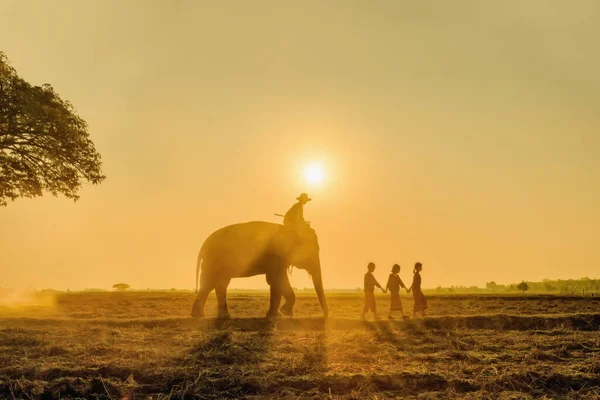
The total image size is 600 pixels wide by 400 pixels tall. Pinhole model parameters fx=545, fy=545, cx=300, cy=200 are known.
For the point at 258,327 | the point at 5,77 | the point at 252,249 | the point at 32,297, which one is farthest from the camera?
the point at 32,297

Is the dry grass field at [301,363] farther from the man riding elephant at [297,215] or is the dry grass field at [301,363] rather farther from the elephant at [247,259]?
the man riding elephant at [297,215]

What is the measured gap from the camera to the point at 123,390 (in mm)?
8977

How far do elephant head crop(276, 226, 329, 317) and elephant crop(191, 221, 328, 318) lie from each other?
0.04 metres

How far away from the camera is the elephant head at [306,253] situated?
2102 cm

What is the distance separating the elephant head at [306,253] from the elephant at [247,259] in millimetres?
39

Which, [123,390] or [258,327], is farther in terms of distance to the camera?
[258,327]

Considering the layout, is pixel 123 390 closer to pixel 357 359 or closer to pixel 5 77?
pixel 357 359

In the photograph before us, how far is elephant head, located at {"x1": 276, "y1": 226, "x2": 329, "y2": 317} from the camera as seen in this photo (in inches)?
827

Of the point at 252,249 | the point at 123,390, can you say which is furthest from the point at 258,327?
the point at 123,390

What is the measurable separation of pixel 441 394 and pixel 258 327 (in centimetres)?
826

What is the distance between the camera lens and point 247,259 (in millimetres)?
20594

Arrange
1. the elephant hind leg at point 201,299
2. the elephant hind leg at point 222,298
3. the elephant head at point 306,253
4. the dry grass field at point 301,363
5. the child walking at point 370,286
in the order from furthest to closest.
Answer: the elephant head at point 306,253
the child walking at point 370,286
the elephant hind leg at point 201,299
the elephant hind leg at point 222,298
the dry grass field at point 301,363

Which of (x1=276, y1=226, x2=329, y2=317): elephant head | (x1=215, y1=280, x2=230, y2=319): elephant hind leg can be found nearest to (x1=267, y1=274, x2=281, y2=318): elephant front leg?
(x1=276, y1=226, x2=329, y2=317): elephant head

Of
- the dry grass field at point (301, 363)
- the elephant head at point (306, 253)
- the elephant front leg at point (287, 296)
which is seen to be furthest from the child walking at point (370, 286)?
the dry grass field at point (301, 363)
